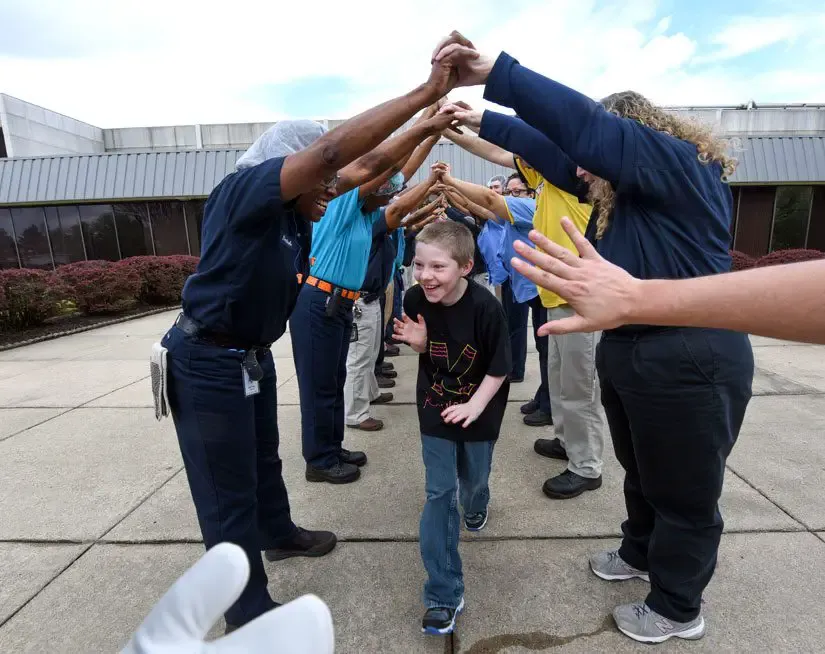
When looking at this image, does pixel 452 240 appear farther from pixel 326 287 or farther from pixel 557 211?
pixel 326 287

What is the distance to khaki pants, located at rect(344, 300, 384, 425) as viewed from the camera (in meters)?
4.03

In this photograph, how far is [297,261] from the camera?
6.31 feet

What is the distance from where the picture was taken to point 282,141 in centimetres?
197

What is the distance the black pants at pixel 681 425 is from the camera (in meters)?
1.59

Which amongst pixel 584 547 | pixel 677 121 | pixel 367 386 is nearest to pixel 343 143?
pixel 677 121

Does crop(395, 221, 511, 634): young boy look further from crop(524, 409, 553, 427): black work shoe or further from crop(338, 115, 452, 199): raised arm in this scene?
crop(524, 409, 553, 427): black work shoe

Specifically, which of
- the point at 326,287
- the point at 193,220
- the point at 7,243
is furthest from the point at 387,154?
the point at 7,243

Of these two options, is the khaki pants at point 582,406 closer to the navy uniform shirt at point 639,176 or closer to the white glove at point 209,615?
Answer: the navy uniform shirt at point 639,176

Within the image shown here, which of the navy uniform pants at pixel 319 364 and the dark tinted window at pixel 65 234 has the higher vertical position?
the dark tinted window at pixel 65 234

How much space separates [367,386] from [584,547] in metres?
2.20

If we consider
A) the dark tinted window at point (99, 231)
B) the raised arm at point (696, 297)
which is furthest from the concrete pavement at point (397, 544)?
the dark tinted window at point (99, 231)

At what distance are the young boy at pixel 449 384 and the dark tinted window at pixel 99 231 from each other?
1622 cm

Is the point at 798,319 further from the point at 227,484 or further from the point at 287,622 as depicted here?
the point at 227,484

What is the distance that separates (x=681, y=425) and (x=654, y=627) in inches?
33.8
